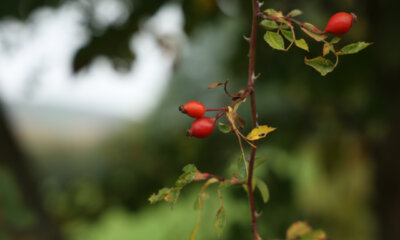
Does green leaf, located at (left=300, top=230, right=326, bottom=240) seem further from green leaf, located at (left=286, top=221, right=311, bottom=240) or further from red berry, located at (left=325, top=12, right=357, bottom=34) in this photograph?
red berry, located at (left=325, top=12, right=357, bottom=34)

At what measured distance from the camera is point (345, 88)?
3.18 ft

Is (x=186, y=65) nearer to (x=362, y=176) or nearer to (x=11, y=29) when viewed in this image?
(x=362, y=176)

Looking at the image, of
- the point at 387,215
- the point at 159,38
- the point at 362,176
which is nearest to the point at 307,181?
the point at 362,176

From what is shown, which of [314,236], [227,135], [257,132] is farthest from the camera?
[227,135]

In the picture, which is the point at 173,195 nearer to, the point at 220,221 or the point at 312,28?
the point at 220,221

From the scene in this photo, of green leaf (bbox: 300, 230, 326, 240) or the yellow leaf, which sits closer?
the yellow leaf

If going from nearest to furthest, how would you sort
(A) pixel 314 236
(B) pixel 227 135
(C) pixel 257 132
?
(C) pixel 257 132 < (A) pixel 314 236 < (B) pixel 227 135

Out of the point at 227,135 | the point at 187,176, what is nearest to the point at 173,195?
the point at 187,176

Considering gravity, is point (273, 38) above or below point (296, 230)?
above

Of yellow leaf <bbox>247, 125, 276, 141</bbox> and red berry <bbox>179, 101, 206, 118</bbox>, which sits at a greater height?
red berry <bbox>179, 101, 206, 118</bbox>

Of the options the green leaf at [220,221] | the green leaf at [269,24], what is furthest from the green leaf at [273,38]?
the green leaf at [220,221]

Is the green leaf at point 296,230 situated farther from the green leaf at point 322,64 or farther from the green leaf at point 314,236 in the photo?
the green leaf at point 322,64

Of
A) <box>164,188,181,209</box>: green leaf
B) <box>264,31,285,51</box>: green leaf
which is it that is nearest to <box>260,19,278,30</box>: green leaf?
<box>264,31,285,51</box>: green leaf

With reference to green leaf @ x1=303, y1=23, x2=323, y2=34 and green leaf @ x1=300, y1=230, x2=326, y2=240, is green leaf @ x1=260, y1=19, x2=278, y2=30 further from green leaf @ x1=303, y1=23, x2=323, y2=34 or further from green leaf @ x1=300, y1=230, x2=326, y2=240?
green leaf @ x1=300, y1=230, x2=326, y2=240
